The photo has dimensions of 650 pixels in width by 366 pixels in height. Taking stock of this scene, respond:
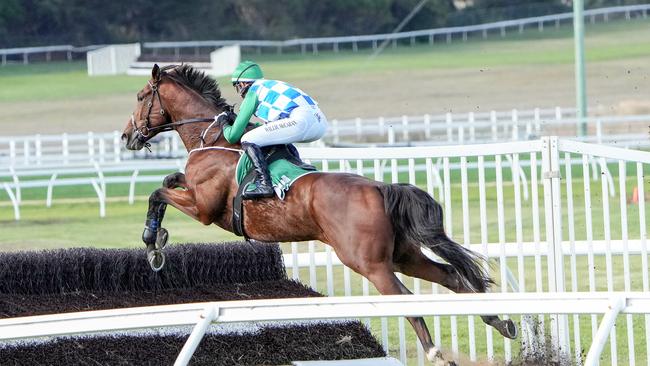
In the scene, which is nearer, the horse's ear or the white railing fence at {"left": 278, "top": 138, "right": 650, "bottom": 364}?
the white railing fence at {"left": 278, "top": 138, "right": 650, "bottom": 364}

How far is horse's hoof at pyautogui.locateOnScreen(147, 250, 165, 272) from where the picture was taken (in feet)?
24.0

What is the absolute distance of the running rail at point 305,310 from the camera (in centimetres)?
354

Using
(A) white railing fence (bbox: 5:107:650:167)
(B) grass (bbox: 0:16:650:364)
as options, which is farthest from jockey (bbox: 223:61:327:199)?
(A) white railing fence (bbox: 5:107:650:167)

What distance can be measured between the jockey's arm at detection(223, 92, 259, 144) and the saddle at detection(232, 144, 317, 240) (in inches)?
8.6

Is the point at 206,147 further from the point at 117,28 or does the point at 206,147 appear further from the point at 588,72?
the point at 117,28

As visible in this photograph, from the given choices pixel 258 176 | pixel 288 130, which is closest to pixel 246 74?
pixel 288 130

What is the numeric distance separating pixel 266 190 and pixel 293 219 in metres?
0.21

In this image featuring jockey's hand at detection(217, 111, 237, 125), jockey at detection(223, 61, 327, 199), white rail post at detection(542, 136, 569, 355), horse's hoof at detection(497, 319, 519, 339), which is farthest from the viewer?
jockey's hand at detection(217, 111, 237, 125)

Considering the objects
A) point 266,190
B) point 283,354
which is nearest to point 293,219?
point 266,190

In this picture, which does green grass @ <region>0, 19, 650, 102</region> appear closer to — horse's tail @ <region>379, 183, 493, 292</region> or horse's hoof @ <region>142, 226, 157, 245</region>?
horse's hoof @ <region>142, 226, 157, 245</region>

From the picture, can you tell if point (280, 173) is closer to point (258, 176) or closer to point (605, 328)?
point (258, 176)

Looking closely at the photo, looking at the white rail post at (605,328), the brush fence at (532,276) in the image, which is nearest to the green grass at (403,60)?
the brush fence at (532,276)

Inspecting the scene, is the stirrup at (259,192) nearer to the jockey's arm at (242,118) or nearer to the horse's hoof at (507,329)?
the jockey's arm at (242,118)

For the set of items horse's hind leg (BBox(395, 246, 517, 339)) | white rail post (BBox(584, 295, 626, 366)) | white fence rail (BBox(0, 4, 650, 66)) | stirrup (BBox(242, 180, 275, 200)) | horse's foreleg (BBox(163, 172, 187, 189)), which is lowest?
horse's hind leg (BBox(395, 246, 517, 339))
